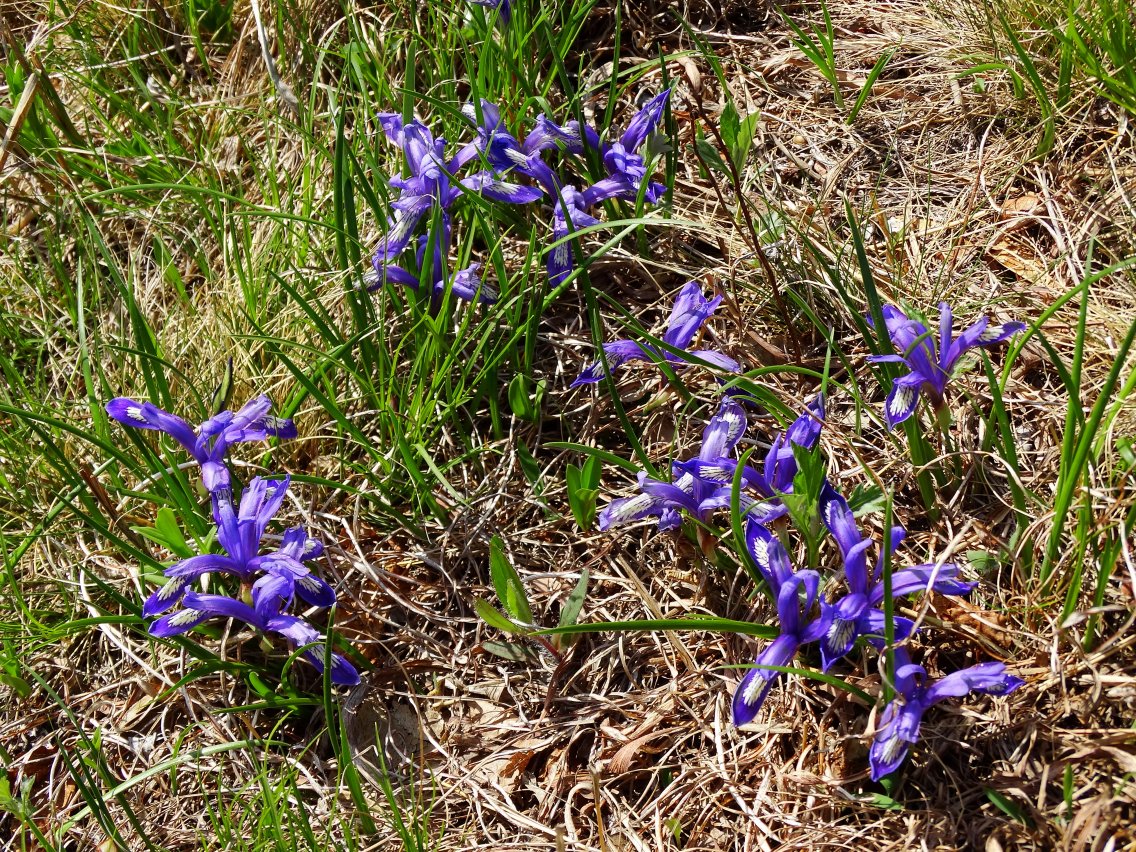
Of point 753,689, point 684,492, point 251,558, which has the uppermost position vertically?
point 684,492

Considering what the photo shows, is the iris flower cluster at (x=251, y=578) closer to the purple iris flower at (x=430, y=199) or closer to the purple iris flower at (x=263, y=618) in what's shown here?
the purple iris flower at (x=263, y=618)

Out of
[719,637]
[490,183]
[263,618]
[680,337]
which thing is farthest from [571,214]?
[263,618]

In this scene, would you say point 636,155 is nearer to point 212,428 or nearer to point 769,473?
point 769,473

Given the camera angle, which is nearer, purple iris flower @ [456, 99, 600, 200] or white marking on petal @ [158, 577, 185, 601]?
white marking on petal @ [158, 577, 185, 601]

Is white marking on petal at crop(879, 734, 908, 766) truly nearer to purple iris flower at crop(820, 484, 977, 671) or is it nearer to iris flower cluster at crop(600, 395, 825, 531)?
purple iris flower at crop(820, 484, 977, 671)

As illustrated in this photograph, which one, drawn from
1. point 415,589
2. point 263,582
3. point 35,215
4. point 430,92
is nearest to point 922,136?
point 430,92

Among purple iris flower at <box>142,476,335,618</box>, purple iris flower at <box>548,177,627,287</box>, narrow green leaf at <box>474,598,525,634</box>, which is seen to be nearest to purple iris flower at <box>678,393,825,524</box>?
narrow green leaf at <box>474,598,525,634</box>
